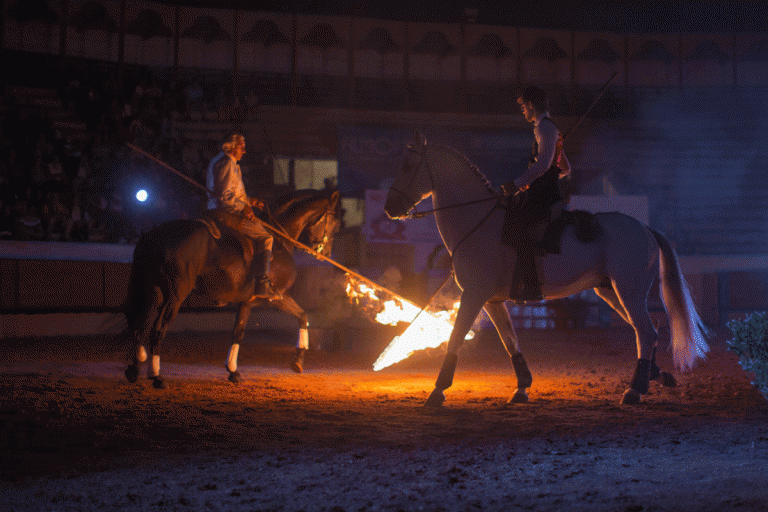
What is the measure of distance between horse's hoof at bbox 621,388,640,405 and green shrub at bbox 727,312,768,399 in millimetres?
1069

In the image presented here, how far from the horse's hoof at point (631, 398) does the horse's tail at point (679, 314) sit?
70 cm

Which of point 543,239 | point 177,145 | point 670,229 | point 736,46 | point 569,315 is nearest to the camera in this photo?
point 543,239

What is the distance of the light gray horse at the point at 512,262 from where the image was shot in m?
6.04

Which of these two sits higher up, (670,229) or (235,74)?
(235,74)

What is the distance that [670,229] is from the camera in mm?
19219

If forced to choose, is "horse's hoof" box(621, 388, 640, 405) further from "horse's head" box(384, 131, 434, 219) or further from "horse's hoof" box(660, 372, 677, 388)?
"horse's head" box(384, 131, 434, 219)

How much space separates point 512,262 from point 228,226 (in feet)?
11.9

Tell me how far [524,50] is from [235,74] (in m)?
9.38

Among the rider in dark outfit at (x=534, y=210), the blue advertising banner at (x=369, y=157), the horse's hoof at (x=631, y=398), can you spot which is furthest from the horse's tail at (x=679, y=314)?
the blue advertising banner at (x=369, y=157)

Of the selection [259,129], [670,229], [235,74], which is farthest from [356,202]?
[670,229]

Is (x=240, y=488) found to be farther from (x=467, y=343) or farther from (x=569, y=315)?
(x=569, y=315)

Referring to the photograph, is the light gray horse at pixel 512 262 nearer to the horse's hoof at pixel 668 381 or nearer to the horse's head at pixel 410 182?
the horse's head at pixel 410 182

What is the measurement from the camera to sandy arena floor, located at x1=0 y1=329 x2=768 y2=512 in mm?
3426

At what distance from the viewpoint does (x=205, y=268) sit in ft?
25.9
